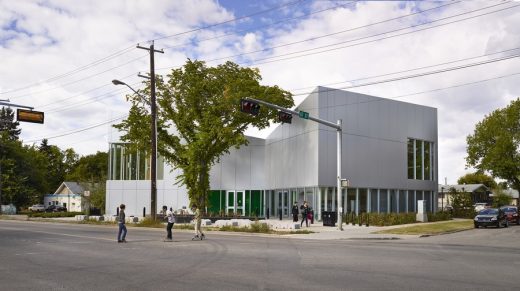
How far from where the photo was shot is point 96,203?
6384cm

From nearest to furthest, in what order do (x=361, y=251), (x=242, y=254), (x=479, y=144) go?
(x=242, y=254) < (x=361, y=251) < (x=479, y=144)

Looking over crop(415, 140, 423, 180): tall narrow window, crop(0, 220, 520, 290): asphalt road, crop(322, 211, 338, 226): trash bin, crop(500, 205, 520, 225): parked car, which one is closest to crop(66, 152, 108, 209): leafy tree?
crop(415, 140, 423, 180): tall narrow window

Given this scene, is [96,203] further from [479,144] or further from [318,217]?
[479,144]

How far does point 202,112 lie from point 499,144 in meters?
39.3

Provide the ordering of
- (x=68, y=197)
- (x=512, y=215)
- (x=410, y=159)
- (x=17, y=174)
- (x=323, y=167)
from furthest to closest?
(x=68, y=197) → (x=17, y=174) → (x=410, y=159) → (x=323, y=167) → (x=512, y=215)

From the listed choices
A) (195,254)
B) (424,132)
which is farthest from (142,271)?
(424,132)

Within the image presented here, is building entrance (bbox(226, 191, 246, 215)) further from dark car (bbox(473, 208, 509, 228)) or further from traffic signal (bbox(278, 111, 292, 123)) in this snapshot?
traffic signal (bbox(278, 111, 292, 123))

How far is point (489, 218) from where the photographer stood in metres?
36.6

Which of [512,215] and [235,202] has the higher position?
[235,202]

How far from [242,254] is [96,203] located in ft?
163

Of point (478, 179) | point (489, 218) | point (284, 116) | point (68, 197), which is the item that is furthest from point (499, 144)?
point (68, 197)

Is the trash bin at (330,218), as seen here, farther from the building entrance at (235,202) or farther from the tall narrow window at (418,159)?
the building entrance at (235,202)

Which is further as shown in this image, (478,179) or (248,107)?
(478,179)

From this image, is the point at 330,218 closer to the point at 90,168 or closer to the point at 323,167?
the point at 323,167
